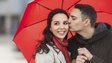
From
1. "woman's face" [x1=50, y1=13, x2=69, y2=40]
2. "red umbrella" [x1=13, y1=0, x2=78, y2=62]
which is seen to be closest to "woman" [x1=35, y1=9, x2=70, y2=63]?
"woman's face" [x1=50, y1=13, x2=69, y2=40]

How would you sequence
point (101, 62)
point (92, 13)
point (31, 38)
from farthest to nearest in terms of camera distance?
point (31, 38) → point (92, 13) → point (101, 62)

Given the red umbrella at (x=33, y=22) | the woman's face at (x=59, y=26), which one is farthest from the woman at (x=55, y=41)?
the red umbrella at (x=33, y=22)

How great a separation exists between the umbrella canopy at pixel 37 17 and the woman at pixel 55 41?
148mm

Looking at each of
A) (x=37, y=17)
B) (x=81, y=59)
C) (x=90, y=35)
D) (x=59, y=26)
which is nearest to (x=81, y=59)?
(x=81, y=59)

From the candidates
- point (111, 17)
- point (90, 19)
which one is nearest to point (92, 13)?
point (90, 19)

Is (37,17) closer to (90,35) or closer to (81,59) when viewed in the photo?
(90,35)

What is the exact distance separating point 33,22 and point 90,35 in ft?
2.33

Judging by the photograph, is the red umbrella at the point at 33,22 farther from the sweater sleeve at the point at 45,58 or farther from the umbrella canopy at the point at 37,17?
the sweater sleeve at the point at 45,58

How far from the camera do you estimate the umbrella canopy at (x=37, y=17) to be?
17.0ft

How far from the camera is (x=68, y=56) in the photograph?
498 cm

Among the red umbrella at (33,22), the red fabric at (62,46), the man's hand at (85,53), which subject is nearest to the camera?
the man's hand at (85,53)

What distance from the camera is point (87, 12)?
4906mm

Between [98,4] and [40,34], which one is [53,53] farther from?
[98,4]

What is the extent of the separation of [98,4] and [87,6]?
37cm
